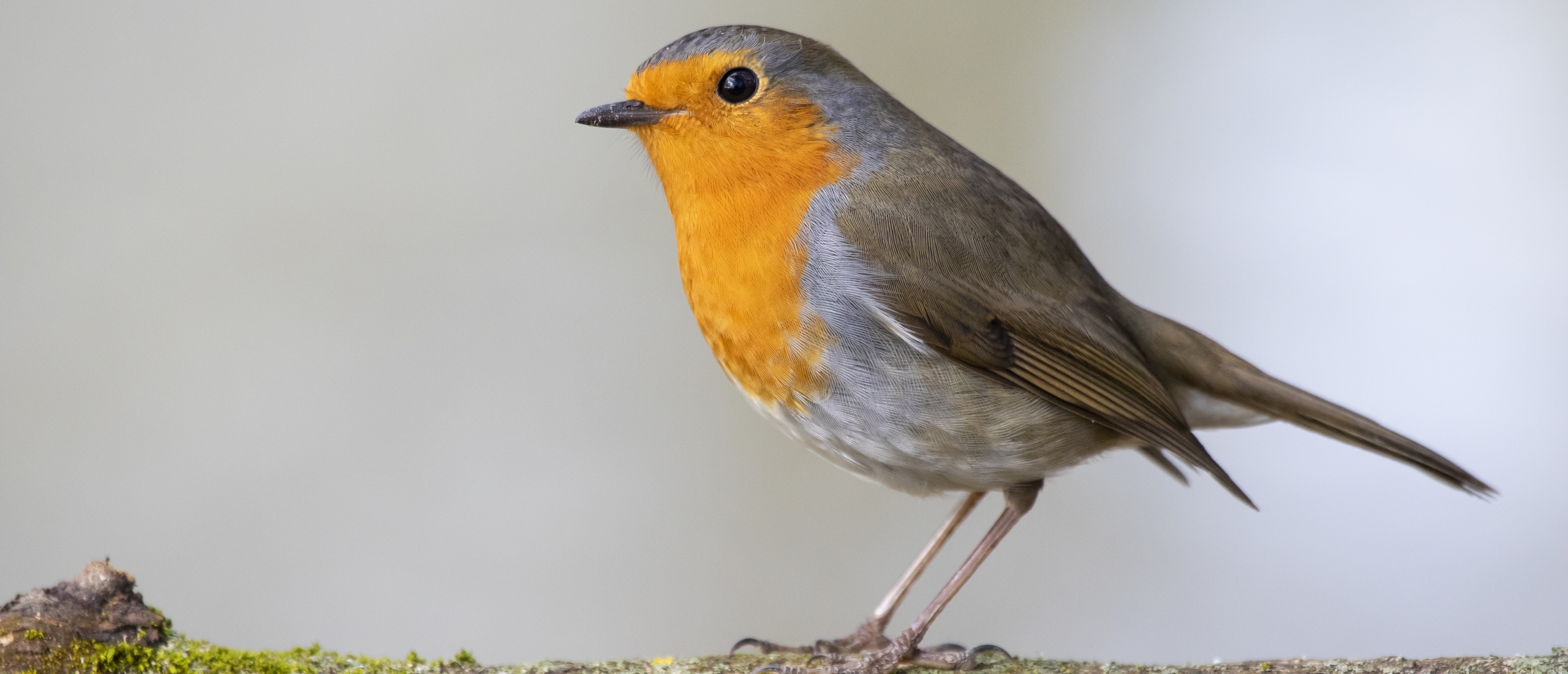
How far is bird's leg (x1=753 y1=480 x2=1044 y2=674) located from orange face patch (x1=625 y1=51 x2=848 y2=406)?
63 centimetres

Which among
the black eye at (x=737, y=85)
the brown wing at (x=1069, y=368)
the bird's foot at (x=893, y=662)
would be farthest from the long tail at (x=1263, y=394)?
the black eye at (x=737, y=85)

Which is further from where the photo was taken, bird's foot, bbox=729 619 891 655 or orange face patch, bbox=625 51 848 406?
bird's foot, bbox=729 619 891 655

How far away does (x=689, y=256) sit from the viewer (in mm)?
2855

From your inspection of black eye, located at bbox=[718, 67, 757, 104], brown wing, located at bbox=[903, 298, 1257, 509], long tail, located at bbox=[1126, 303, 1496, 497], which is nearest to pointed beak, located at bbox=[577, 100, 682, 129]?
black eye, located at bbox=[718, 67, 757, 104]

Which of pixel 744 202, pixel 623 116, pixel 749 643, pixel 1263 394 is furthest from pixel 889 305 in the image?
pixel 1263 394

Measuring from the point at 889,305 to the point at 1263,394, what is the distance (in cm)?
118

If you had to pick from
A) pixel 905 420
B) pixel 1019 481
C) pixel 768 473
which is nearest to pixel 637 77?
pixel 905 420

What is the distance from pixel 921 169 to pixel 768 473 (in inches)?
99.3

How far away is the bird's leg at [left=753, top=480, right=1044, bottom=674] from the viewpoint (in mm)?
2670

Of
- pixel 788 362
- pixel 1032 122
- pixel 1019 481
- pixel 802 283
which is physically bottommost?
pixel 1019 481

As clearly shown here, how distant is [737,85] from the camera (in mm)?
2896

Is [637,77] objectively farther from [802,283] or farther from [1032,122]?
[1032,122]

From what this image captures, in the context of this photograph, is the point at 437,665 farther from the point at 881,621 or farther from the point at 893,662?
the point at 881,621

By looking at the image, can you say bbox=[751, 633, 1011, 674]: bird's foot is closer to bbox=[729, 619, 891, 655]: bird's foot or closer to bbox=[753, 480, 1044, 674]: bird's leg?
bbox=[753, 480, 1044, 674]: bird's leg
